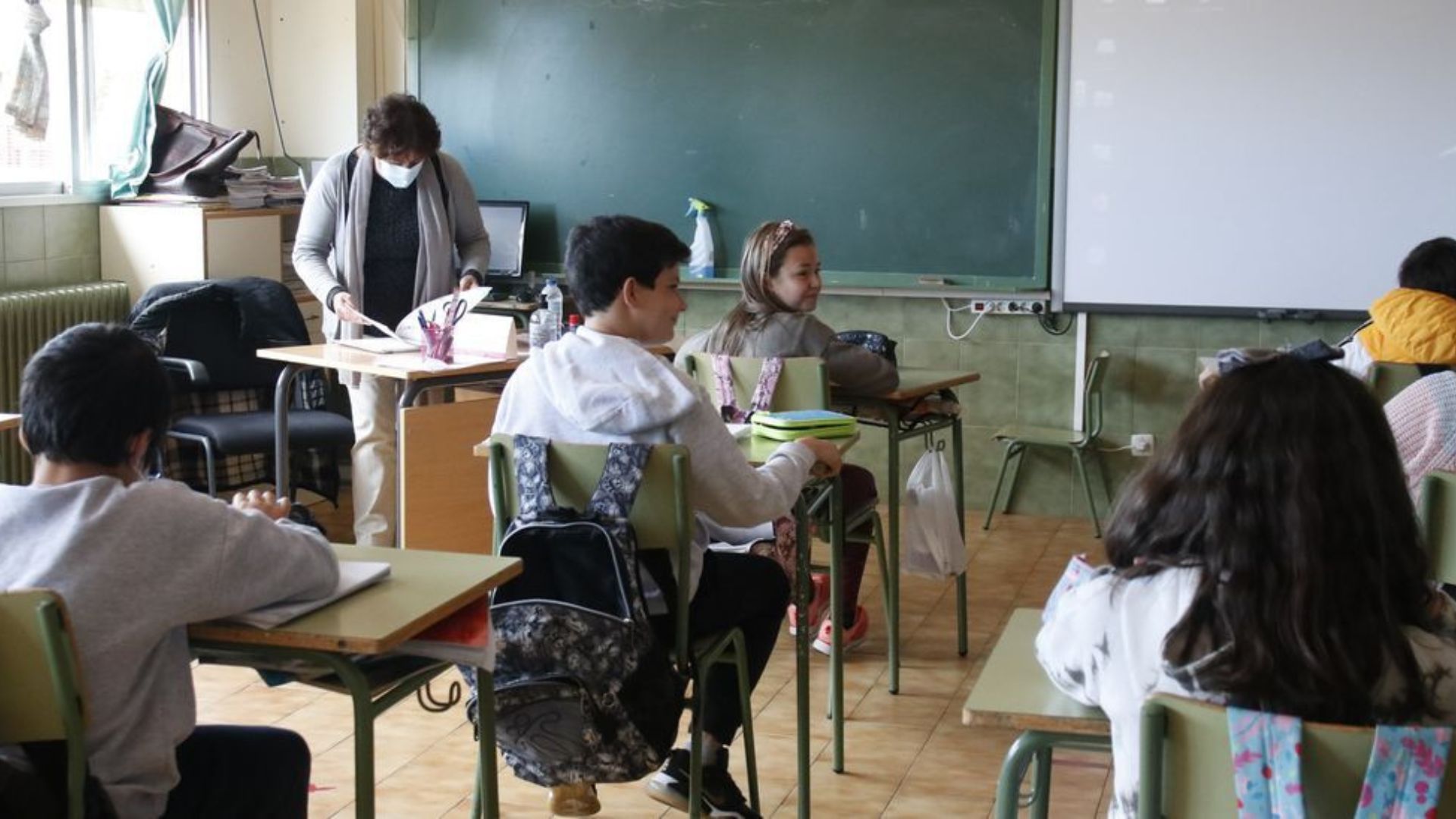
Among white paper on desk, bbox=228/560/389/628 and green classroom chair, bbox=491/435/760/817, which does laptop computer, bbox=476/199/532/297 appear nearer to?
green classroom chair, bbox=491/435/760/817

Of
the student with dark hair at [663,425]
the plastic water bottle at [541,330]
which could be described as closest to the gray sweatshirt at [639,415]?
the student with dark hair at [663,425]

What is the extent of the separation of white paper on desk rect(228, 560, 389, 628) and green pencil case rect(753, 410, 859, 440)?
3.85 feet

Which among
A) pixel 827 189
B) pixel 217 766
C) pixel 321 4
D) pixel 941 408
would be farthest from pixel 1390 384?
pixel 321 4

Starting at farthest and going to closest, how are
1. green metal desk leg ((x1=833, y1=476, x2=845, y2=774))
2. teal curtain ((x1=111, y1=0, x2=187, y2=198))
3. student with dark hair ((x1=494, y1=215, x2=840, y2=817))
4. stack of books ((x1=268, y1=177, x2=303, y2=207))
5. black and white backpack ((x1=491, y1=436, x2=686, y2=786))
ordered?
stack of books ((x1=268, y1=177, x2=303, y2=207)) → teal curtain ((x1=111, y1=0, x2=187, y2=198)) → green metal desk leg ((x1=833, y1=476, x2=845, y2=774)) → student with dark hair ((x1=494, y1=215, x2=840, y2=817)) → black and white backpack ((x1=491, y1=436, x2=686, y2=786))

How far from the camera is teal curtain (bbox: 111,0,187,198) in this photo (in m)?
6.03

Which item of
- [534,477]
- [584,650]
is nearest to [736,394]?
[534,477]

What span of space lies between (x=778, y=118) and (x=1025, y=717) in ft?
15.4

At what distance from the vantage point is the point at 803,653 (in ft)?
Result: 10.7

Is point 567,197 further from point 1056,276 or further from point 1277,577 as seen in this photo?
point 1277,577

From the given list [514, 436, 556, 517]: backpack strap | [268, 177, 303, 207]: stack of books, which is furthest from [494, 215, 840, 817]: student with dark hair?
[268, 177, 303, 207]: stack of books

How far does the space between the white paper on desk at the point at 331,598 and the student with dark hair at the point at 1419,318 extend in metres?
2.78

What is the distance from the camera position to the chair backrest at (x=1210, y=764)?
1575 millimetres

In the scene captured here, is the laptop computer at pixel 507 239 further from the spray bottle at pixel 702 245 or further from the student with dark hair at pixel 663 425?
the student with dark hair at pixel 663 425

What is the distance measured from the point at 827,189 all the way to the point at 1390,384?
2.63 m
